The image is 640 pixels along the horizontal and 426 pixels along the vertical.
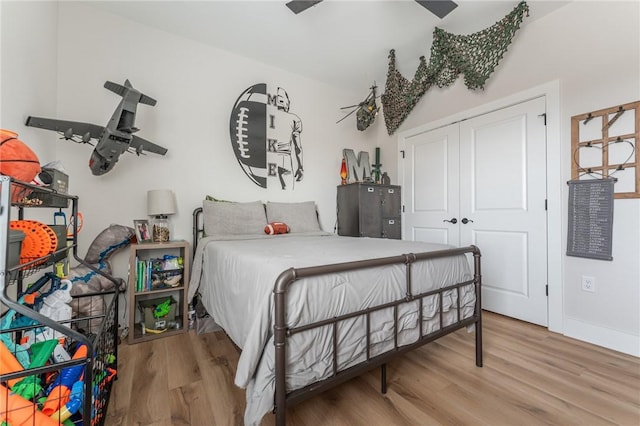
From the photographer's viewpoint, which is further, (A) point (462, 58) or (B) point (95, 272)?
(A) point (462, 58)

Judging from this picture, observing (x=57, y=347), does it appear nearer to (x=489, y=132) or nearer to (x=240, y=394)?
(x=240, y=394)

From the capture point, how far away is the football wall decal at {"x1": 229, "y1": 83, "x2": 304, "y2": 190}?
9.82 ft

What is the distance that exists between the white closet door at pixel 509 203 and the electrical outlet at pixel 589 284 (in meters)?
0.26

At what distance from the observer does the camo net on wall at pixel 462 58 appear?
2.31m

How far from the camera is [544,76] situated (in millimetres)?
2404

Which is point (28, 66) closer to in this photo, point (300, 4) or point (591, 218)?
point (300, 4)

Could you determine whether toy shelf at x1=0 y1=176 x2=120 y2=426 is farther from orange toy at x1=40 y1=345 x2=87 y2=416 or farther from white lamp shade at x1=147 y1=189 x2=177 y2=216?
white lamp shade at x1=147 y1=189 x2=177 y2=216

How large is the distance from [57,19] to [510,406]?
4.01 meters

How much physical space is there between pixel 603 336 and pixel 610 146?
1.41 metres

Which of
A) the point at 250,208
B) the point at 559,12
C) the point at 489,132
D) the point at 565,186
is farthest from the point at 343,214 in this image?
the point at 559,12

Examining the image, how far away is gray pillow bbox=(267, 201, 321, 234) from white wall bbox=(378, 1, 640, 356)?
87.8 inches

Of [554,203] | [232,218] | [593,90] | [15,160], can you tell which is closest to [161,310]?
[232,218]

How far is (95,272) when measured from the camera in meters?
1.95


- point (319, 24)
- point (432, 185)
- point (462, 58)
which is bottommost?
point (432, 185)
